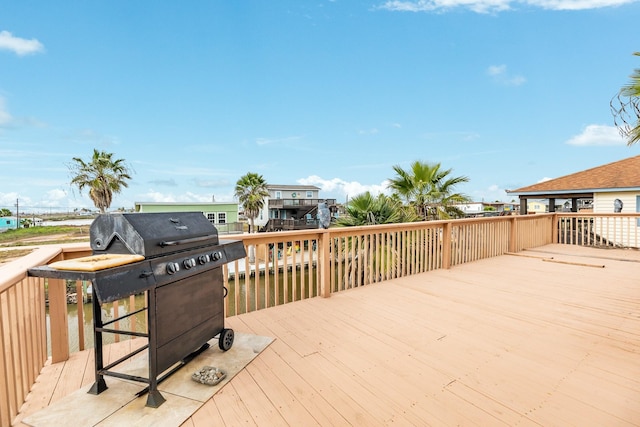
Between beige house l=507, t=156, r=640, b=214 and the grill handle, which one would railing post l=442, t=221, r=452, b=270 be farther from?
beige house l=507, t=156, r=640, b=214

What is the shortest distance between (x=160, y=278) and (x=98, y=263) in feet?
1.06

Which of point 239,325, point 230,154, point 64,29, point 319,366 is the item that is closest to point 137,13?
point 64,29

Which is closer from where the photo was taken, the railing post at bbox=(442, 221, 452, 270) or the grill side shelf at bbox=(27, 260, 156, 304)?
the grill side shelf at bbox=(27, 260, 156, 304)

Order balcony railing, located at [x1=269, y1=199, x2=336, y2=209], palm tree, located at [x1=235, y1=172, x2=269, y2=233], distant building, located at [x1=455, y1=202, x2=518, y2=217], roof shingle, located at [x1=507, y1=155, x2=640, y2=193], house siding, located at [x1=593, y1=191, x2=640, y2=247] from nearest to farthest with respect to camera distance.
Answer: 1. house siding, located at [x1=593, y1=191, x2=640, y2=247]
2. roof shingle, located at [x1=507, y1=155, x2=640, y2=193]
3. distant building, located at [x1=455, y1=202, x2=518, y2=217]
4. palm tree, located at [x1=235, y1=172, x2=269, y2=233]
5. balcony railing, located at [x1=269, y1=199, x2=336, y2=209]

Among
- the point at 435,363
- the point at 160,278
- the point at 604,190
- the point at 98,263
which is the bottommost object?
the point at 435,363

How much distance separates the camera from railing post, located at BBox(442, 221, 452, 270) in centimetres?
483

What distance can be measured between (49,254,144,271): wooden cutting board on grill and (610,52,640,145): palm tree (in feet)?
17.2

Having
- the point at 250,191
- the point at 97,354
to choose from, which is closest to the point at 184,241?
the point at 97,354

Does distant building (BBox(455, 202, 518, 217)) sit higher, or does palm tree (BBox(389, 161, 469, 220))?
palm tree (BBox(389, 161, 469, 220))

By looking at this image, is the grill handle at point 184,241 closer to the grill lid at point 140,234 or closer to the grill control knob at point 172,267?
the grill lid at point 140,234

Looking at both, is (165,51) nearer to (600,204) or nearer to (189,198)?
(189,198)

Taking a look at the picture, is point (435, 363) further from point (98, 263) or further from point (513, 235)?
point (513, 235)

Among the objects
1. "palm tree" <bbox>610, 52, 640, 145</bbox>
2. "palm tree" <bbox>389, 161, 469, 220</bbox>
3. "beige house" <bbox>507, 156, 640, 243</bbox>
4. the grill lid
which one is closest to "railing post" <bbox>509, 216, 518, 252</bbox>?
"palm tree" <bbox>389, 161, 469, 220</bbox>

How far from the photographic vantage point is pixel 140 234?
1.58 m
